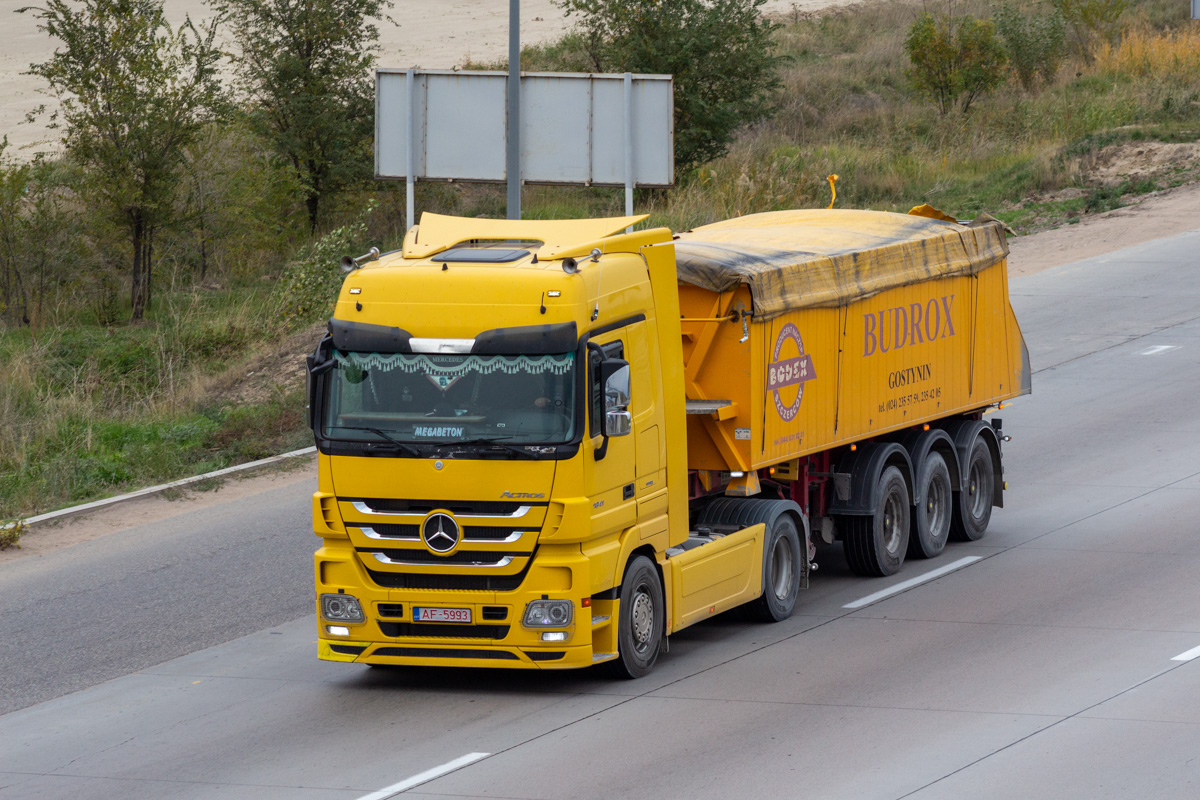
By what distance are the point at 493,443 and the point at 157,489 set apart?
8.29m

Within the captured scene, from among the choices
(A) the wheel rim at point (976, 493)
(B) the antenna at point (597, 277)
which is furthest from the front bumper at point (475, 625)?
(A) the wheel rim at point (976, 493)

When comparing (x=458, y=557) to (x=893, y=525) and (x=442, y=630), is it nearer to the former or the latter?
(x=442, y=630)

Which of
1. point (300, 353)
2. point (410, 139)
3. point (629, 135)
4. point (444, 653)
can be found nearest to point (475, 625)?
point (444, 653)

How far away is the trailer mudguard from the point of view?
539 inches

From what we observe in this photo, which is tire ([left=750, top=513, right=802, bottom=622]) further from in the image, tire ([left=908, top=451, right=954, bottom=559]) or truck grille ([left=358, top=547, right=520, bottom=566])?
truck grille ([left=358, top=547, right=520, bottom=566])

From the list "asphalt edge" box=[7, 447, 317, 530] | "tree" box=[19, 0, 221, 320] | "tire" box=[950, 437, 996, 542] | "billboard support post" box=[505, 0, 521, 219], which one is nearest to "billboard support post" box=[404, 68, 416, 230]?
"billboard support post" box=[505, 0, 521, 219]

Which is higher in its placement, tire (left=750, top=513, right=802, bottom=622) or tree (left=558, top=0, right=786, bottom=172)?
tree (left=558, top=0, right=786, bottom=172)

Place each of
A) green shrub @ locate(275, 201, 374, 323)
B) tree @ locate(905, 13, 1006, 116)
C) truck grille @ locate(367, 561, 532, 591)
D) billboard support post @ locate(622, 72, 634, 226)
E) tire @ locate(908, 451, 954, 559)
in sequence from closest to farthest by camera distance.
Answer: truck grille @ locate(367, 561, 532, 591)
tire @ locate(908, 451, 954, 559)
billboard support post @ locate(622, 72, 634, 226)
green shrub @ locate(275, 201, 374, 323)
tree @ locate(905, 13, 1006, 116)

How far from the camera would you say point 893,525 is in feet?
47.0

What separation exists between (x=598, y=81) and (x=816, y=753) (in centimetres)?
1491

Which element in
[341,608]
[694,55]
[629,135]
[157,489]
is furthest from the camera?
[694,55]

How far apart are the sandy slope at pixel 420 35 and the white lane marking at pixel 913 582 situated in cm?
4147

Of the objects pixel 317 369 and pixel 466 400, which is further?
pixel 317 369

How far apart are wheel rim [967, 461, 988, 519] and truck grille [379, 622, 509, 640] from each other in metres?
6.83
